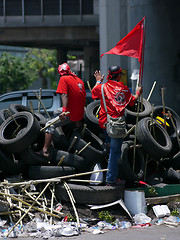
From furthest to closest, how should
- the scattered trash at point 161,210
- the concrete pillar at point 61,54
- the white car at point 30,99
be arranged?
the concrete pillar at point 61,54
the white car at point 30,99
the scattered trash at point 161,210

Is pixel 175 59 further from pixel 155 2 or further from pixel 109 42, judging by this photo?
pixel 109 42

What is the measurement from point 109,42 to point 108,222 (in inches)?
686

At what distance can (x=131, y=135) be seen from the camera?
8641 millimetres

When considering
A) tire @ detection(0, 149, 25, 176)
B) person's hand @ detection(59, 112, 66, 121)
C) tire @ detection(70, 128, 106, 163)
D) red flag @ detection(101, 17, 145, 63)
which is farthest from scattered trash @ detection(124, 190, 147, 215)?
red flag @ detection(101, 17, 145, 63)

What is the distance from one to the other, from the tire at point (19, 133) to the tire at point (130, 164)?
1446 millimetres

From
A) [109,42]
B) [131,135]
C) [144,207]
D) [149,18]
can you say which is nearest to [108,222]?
[144,207]

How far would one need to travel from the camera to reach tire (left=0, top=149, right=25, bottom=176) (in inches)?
311

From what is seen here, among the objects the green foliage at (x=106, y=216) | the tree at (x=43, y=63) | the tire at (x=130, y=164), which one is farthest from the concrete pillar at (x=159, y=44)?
the tree at (x=43, y=63)

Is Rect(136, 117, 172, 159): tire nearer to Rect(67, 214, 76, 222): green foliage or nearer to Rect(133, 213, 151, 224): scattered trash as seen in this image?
Rect(133, 213, 151, 224): scattered trash

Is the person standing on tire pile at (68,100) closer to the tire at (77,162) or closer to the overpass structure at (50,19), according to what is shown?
the tire at (77,162)

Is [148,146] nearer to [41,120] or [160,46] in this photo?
[41,120]

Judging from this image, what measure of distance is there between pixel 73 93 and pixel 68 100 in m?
0.15

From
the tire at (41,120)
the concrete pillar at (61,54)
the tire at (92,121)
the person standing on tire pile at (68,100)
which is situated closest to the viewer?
the person standing on tire pile at (68,100)

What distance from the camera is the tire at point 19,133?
7.94m
